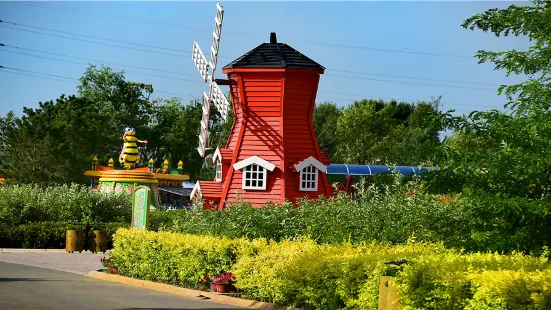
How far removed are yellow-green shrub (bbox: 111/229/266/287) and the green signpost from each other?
5.18ft

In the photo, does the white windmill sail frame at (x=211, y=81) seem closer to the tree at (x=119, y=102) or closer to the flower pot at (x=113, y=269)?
the flower pot at (x=113, y=269)

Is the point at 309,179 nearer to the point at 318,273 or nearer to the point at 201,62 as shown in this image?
the point at 201,62

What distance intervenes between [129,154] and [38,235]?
15.6 m

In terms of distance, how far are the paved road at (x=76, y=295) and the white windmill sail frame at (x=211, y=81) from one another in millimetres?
19792

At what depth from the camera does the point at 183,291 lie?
67.5 feet

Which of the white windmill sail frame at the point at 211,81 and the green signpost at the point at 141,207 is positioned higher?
the white windmill sail frame at the point at 211,81

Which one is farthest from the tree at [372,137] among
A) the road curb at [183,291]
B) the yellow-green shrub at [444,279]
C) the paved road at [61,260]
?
the yellow-green shrub at [444,279]

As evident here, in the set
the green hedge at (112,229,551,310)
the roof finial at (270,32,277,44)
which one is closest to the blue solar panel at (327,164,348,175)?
the roof finial at (270,32,277,44)

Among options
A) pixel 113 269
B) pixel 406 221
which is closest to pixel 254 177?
pixel 113 269

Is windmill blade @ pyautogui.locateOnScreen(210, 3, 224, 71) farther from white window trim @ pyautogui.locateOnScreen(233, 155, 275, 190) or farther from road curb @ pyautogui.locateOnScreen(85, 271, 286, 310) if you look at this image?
road curb @ pyautogui.locateOnScreen(85, 271, 286, 310)

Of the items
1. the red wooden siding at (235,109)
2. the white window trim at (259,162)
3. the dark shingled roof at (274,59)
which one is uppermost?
the dark shingled roof at (274,59)

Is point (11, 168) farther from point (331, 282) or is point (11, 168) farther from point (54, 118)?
point (331, 282)

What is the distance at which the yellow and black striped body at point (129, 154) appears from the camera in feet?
172

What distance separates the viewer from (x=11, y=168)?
251ft
